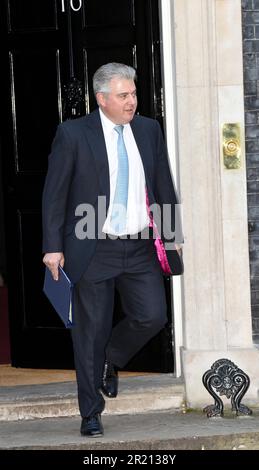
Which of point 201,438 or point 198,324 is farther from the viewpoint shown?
point 198,324

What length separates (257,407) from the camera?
24.2 feet

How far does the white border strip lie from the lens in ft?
24.4

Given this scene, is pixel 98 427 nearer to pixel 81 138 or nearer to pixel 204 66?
pixel 81 138

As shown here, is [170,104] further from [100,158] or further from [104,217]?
[104,217]

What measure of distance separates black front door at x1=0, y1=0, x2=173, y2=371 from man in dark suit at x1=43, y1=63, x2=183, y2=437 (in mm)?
955

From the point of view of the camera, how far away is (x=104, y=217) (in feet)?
21.5

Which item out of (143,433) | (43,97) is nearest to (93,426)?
(143,433)

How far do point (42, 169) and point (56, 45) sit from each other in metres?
0.77

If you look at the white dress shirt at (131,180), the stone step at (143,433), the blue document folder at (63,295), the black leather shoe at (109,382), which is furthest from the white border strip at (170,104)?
the blue document folder at (63,295)

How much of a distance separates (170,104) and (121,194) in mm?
1136

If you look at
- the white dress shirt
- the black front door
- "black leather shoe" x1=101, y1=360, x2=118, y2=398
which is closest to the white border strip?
the black front door

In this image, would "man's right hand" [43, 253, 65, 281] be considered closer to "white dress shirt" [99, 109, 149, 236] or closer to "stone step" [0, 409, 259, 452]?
"white dress shirt" [99, 109, 149, 236]

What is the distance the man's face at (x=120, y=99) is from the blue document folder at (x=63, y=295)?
842 mm
